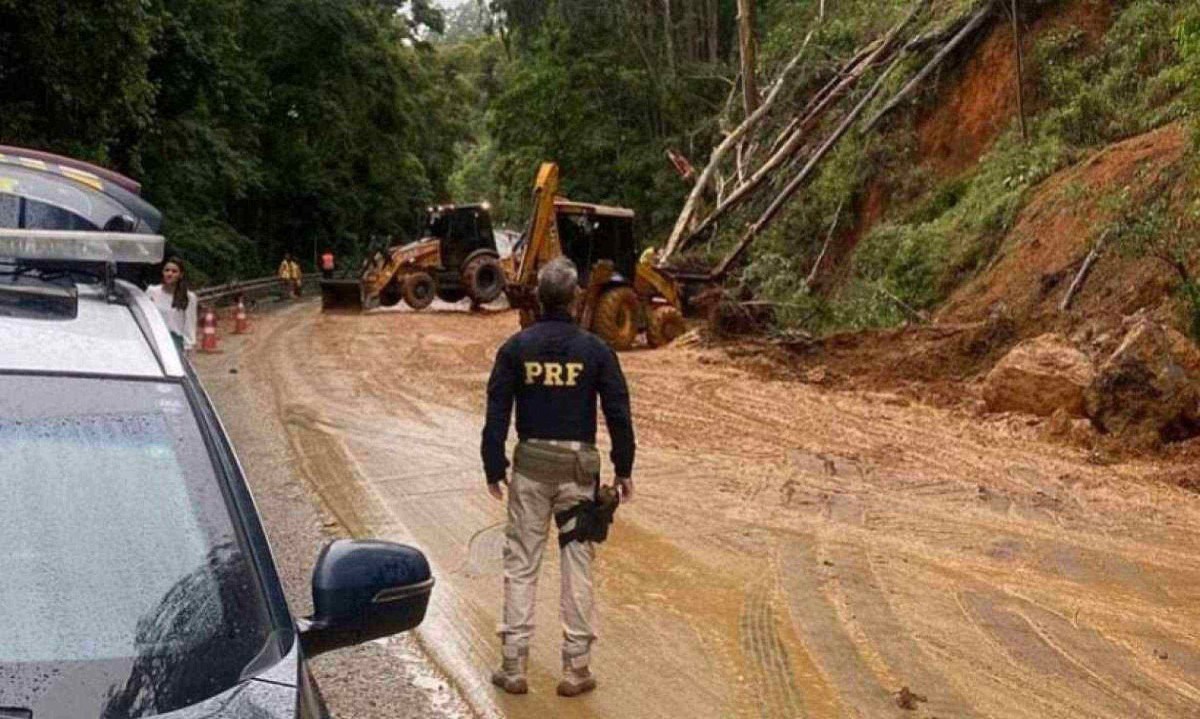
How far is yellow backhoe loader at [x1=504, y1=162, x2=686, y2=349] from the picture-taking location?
72.1 feet

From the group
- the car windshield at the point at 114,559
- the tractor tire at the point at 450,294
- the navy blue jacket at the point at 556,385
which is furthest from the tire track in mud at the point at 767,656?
the tractor tire at the point at 450,294

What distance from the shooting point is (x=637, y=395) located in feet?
51.4

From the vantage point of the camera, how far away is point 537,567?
5910 mm

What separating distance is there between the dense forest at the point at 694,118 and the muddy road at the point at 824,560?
3989 mm

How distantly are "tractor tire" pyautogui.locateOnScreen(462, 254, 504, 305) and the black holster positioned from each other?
967 inches

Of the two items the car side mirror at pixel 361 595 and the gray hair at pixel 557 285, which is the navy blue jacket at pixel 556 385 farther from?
the car side mirror at pixel 361 595

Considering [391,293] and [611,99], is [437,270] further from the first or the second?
[611,99]

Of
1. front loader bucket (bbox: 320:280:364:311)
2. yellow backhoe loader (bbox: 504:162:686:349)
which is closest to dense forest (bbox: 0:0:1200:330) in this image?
yellow backhoe loader (bbox: 504:162:686:349)

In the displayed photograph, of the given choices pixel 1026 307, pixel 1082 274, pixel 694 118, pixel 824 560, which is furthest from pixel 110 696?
pixel 694 118

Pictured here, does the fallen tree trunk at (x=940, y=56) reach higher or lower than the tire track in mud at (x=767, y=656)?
higher

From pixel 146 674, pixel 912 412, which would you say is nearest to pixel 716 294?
pixel 912 412

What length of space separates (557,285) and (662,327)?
1716 cm

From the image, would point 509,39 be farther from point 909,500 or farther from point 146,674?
point 146,674

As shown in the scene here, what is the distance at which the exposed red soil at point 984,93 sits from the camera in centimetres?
2264
